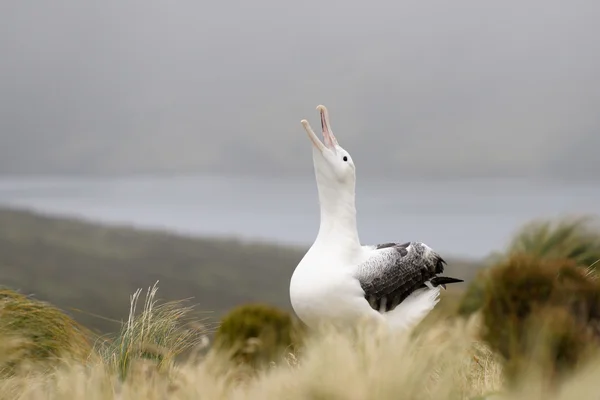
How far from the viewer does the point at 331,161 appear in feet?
21.3

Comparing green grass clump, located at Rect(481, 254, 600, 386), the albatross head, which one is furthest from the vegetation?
the albatross head

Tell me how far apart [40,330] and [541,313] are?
4.83 m

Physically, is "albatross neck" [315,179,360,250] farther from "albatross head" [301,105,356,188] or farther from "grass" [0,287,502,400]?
"grass" [0,287,502,400]

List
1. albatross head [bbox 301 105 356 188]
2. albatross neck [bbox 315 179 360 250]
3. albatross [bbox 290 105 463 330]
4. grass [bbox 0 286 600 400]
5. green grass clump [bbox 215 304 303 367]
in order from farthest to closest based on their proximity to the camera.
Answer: green grass clump [bbox 215 304 303 367] → albatross neck [bbox 315 179 360 250] → albatross head [bbox 301 105 356 188] → albatross [bbox 290 105 463 330] → grass [bbox 0 286 600 400]

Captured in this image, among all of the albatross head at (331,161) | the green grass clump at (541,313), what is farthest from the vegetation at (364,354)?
the albatross head at (331,161)

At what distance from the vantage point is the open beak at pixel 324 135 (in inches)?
256

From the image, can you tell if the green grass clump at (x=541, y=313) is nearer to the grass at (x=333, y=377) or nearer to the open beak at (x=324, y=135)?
the grass at (x=333, y=377)

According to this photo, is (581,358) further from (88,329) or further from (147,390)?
(88,329)

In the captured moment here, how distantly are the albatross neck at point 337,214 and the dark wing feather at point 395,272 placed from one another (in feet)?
0.90

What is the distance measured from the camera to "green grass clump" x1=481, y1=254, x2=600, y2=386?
189 inches

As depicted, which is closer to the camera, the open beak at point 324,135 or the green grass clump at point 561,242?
the open beak at point 324,135

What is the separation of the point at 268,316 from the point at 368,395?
4244 mm

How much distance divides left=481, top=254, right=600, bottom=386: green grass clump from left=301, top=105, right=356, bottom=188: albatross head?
1.62m

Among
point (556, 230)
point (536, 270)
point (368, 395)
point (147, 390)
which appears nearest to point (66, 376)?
point (147, 390)
